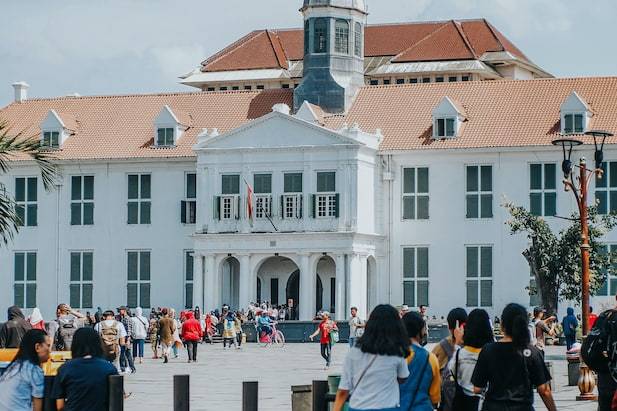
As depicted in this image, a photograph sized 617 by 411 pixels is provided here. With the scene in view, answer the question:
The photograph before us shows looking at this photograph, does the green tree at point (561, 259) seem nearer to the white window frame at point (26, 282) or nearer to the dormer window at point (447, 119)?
the dormer window at point (447, 119)

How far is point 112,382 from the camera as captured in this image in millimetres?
14742

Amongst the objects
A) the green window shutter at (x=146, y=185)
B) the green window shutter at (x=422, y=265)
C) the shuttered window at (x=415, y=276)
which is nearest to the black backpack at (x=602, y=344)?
the shuttered window at (x=415, y=276)

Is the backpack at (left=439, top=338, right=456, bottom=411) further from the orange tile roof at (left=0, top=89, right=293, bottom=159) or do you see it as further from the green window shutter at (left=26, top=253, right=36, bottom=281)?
the green window shutter at (left=26, top=253, right=36, bottom=281)

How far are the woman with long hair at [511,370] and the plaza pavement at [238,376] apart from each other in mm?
10870

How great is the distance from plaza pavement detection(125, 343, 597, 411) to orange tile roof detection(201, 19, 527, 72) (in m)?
44.0

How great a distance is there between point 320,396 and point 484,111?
55.8 metres

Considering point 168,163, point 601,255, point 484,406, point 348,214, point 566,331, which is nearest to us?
point 484,406

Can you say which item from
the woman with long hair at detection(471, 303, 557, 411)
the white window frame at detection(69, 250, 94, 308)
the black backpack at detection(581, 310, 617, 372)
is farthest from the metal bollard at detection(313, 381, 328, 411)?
the white window frame at detection(69, 250, 94, 308)

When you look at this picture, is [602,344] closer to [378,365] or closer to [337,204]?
[378,365]

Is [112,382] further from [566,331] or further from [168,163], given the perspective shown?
[168,163]

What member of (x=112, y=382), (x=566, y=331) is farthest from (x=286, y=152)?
(x=112, y=382)

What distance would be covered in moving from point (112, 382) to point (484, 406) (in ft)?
10.3

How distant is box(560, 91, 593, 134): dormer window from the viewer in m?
67.0

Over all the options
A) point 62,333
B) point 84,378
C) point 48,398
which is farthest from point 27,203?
point 84,378
